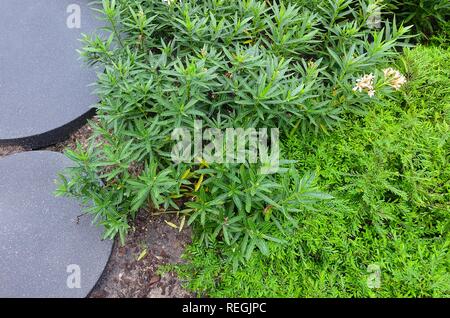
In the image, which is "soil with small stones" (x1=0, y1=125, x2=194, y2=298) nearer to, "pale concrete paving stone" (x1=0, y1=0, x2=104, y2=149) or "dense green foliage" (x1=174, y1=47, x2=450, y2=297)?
"dense green foliage" (x1=174, y1=47, x2=450, y2=297)

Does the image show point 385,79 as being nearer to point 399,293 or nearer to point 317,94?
point 317,94

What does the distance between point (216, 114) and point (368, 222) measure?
1.22m

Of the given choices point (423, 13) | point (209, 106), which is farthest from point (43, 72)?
point (423, 13)

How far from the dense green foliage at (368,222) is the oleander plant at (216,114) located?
4 centimetres

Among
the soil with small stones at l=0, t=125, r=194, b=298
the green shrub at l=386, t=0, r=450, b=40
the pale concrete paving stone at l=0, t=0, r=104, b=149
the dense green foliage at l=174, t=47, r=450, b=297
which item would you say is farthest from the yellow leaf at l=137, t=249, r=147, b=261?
the green shrub at l=386, t=0, r=450, b=40

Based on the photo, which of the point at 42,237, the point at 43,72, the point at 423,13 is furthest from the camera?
the point at 423,13

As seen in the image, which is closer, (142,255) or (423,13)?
(142,255)

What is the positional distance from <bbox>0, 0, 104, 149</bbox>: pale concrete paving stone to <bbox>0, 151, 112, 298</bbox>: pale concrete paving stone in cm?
25

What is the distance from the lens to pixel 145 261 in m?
2.53

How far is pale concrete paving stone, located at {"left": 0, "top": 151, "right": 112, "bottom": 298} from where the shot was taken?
238 centimetres

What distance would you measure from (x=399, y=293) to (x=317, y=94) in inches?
52.3

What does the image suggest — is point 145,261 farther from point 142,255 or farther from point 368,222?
point 368,222

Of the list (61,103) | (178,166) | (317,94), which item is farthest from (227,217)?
(61,103)

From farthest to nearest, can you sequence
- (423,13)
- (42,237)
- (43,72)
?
(423,13), (43,72), (42,237)
